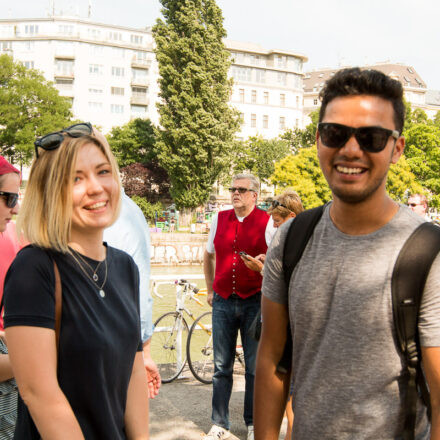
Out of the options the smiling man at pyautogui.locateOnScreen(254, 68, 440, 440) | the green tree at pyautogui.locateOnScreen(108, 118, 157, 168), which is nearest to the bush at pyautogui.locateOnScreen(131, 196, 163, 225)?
the green tree at pyautogui.locateOnScreen(108, 118, 157, 168)

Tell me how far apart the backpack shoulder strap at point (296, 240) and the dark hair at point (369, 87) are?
0.45 m

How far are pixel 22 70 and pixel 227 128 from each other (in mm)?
22296

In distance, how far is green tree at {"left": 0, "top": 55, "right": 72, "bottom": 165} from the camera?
53.2m

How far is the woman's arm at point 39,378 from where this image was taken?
164 centimetres

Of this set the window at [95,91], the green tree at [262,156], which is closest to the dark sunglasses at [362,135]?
the green tree at [262,156]

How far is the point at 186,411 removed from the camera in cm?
521

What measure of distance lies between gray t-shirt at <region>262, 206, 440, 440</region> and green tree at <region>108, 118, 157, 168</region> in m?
58.5

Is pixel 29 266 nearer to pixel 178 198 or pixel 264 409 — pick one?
pixel 264 409

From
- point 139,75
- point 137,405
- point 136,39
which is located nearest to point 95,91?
point 139,75

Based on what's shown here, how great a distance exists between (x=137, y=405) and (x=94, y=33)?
7831 cm

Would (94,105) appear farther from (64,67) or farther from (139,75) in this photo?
(139,75)

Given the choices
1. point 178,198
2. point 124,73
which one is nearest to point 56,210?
point 178,198

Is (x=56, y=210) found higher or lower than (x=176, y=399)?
higher

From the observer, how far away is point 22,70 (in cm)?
5469
